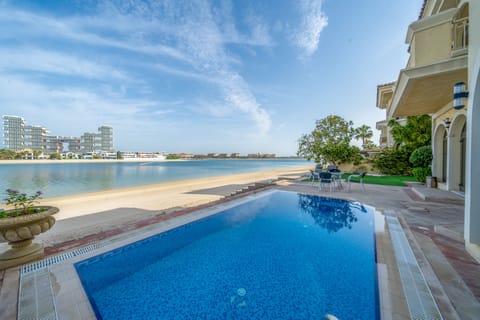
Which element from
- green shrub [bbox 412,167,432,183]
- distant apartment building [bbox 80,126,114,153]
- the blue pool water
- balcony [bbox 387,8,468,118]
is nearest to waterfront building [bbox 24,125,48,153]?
distant apartment building [bbox 80,126,114,153]

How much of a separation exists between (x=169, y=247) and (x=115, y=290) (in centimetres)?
116

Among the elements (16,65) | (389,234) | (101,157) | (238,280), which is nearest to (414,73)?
(389,234)

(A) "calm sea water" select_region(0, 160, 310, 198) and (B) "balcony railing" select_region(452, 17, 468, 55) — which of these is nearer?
(B) "balcony railing" select_region(452, 17, 468, 55)

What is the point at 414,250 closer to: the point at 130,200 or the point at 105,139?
the point at 130,200

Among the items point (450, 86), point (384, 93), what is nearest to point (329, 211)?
point (450, 86)

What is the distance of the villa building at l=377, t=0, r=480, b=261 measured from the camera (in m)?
2.58

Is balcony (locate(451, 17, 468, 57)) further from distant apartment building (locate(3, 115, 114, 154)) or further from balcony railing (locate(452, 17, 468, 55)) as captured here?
distant apartment building (locate(3, 115, 114, 154))

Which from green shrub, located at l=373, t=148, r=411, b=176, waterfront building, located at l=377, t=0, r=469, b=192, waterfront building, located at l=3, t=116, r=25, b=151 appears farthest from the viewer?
waterfront building, located at l=3, t=116, r=25, b=151

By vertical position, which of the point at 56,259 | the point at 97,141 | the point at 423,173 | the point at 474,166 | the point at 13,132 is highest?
the point at 13,132

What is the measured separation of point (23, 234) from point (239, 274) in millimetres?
3029

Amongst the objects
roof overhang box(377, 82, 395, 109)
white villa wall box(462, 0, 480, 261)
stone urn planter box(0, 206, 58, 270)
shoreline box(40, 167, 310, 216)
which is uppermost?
roof overhang box(377, 82, 395, 109)

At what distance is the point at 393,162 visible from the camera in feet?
46.8

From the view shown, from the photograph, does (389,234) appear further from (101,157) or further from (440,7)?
(101,157)

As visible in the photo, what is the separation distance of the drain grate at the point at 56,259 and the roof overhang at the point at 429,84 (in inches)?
317
